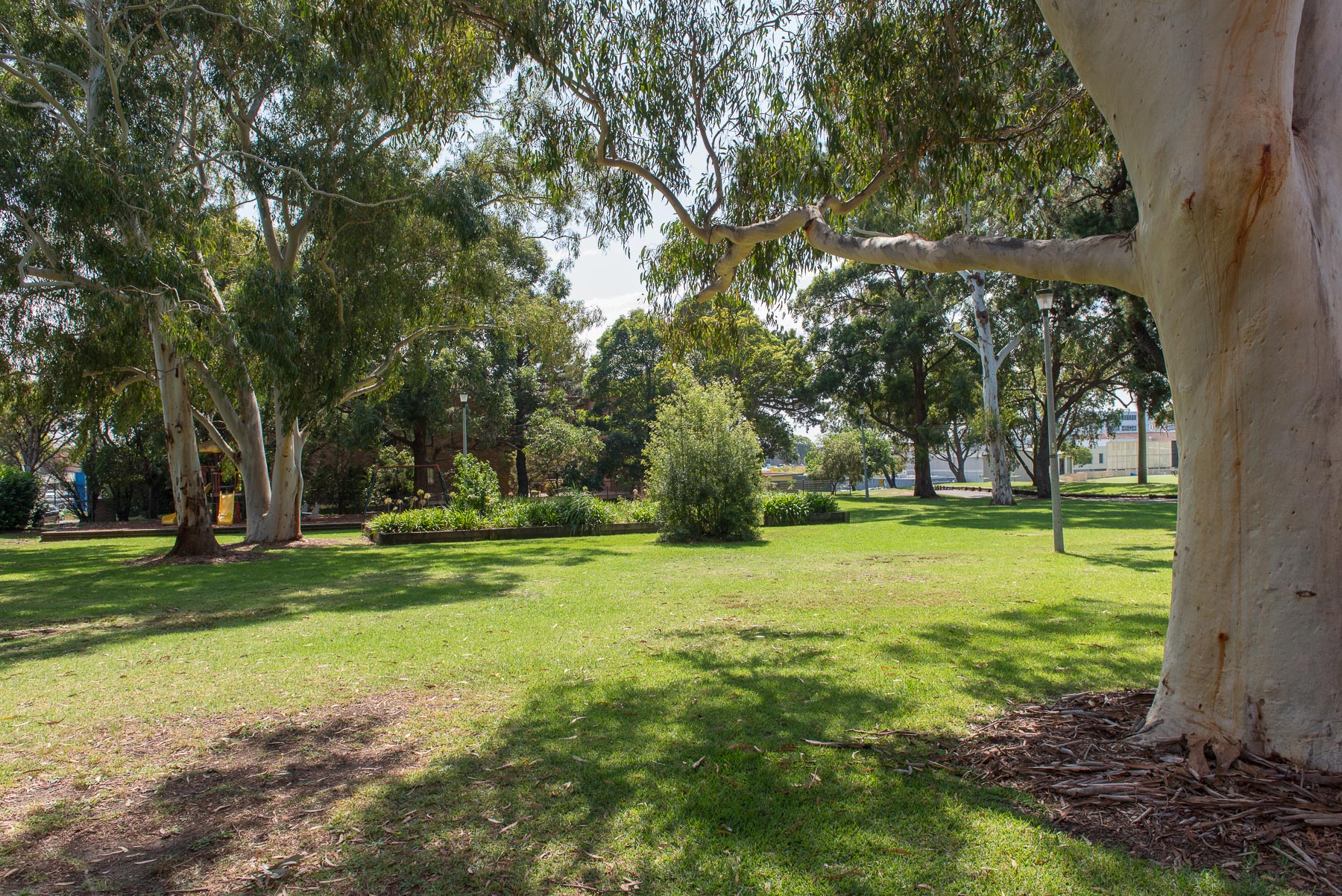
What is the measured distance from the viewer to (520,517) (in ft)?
61.8

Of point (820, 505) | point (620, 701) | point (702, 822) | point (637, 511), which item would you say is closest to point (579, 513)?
point (637, 511)

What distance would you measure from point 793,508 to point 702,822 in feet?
59.5

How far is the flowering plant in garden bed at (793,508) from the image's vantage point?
67.9 feet

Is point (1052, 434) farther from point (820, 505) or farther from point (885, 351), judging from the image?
point (885, 351)

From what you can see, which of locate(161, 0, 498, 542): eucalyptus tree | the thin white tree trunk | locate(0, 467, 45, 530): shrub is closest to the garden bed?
the thin white tree trunk

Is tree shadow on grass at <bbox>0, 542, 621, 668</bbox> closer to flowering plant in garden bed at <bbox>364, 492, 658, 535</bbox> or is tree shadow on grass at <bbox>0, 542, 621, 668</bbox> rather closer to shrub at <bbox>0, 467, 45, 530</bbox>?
flowering plant in garden bed at <bbox>364, 492, 658, 535</bbox>

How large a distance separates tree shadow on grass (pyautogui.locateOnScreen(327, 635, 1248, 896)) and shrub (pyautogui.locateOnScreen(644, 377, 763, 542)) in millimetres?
11621

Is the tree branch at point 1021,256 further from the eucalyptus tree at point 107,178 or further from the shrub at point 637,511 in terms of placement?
the shrub at point 637,511

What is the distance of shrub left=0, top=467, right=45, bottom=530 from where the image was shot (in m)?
23.6

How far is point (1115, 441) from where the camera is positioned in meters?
105

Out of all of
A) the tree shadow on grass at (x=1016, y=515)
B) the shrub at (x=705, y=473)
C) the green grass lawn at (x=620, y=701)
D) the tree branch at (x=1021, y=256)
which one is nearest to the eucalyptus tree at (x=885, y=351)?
the tree shadow on grass at (x=1016, y=515)

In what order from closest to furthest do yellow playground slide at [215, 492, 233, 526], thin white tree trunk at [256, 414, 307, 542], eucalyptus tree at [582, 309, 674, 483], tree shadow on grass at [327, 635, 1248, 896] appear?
tree shadow on grass at [327, 635, 1248, 896]
thin white tree trunk at [256, 414, 307, 542]
yellow playground slide at [215, 492, 233, 526]
eucalyptus tree at [582, 309, 674, 483]

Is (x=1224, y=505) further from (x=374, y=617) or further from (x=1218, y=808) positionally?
(x=374, y=617)

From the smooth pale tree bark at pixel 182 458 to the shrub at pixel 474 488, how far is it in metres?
5.69
